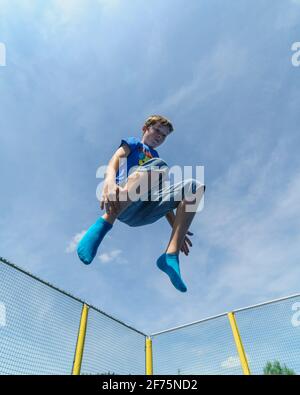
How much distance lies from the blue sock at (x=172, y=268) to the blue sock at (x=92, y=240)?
0.57 m

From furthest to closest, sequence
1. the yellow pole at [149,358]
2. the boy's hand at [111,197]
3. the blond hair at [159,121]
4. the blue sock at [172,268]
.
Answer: the yellow pole at [149,358] → the blond hair at [159,121] → the boy's hand at [111,197] → the blue sock at [172,268]

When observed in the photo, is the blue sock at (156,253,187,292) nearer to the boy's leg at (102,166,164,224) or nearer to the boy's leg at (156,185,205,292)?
the boy's leg at (156,185,205,292)

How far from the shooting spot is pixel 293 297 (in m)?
4.24

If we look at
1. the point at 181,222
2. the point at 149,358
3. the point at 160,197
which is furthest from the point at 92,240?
the point at 149,358

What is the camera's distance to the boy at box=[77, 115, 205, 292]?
2496mm

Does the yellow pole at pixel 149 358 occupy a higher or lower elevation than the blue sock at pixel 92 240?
higher

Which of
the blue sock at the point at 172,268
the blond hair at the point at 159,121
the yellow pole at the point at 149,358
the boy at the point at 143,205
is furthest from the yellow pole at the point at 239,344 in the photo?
the blond hair at the point at 159,121

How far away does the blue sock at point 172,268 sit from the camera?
239 cm

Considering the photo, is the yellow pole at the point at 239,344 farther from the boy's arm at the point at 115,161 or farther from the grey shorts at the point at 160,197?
the boy's arm at the point at 115,161

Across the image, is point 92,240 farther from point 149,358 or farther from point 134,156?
point 149,358

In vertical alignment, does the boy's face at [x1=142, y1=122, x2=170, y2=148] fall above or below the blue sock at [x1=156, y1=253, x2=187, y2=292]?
above

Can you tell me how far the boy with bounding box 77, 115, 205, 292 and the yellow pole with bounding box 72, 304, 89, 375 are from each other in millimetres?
1707

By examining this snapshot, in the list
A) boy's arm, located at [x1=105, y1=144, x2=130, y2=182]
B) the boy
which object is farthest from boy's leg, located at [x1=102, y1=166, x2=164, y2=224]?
boy's arm, located at [x1=105, y1=144, x2=130, y2=182]
